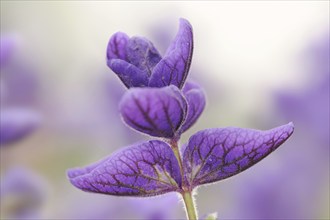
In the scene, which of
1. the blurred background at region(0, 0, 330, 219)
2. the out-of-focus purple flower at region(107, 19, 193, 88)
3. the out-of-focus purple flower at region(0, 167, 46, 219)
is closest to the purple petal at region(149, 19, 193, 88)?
the out-of-focus purple flower at region(107, 19, 193, 88)

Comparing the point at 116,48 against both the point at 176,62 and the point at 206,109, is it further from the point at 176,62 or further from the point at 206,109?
the point at 206,109

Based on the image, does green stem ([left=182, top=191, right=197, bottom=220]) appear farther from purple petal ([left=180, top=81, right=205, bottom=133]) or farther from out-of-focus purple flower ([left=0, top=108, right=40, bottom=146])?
out-of-focus purple flower ([left=0, top=108, right=40, bottom=146])

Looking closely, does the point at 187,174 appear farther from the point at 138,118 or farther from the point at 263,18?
the point at 263,18

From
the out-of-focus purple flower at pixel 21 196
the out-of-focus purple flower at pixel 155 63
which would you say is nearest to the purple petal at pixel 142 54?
the out-of-focus purple flower at pixel 155 63

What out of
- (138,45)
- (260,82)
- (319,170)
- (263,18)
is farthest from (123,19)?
(138,45)

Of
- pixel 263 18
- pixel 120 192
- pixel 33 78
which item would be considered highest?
pixel 263 18

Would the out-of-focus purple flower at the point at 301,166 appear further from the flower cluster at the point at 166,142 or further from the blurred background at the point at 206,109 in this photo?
the flower cluster at the point at 166,142

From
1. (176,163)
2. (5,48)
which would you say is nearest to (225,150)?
(176,163)
